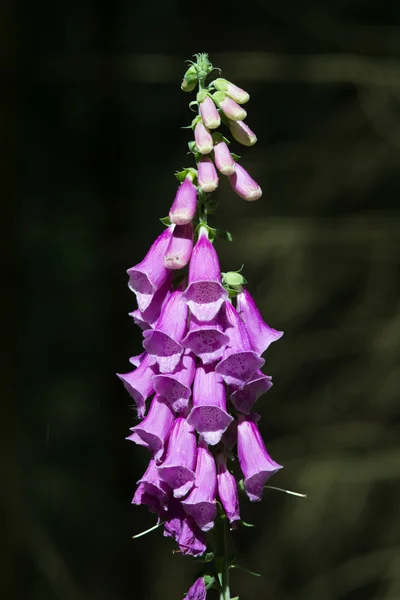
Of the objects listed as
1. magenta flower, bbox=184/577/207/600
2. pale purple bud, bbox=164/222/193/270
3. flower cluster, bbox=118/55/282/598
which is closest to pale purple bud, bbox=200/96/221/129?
flower cluster, bbox=118/55/282/598

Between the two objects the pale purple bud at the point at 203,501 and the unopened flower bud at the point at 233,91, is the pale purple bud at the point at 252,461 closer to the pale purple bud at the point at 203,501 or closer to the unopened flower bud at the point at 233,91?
the pale purple bud at the point at 203,501

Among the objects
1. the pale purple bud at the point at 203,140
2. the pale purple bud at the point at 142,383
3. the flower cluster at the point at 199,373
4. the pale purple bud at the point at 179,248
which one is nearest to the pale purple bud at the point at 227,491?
the flower cluster at the point at 199,373

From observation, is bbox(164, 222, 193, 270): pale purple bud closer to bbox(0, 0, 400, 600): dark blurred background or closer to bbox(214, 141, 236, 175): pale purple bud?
bbox(214, 141, 236, 175): pale purple bud

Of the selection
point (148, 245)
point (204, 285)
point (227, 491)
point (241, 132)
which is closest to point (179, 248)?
point (204, 285)

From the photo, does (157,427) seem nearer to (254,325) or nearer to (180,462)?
(180,462)

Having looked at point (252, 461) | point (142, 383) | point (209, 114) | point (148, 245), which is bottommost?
point (252, 461)
